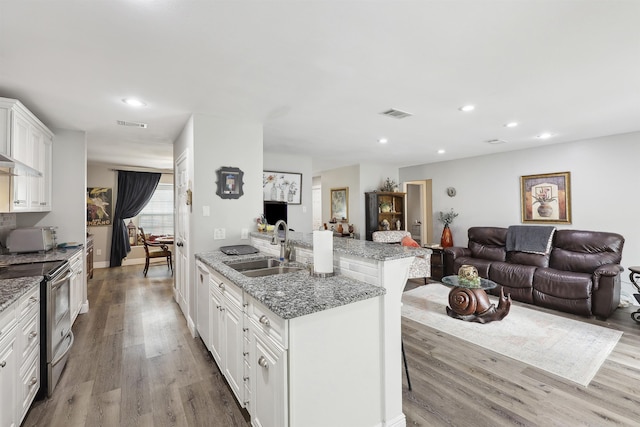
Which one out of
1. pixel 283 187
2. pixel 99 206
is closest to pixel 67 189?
pixel 283 187

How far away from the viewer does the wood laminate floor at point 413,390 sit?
1917 millimetres

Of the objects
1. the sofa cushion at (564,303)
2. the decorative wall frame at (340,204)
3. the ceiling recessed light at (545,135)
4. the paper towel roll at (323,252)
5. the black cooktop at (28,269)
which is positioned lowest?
the sofa cushion at (564,303)

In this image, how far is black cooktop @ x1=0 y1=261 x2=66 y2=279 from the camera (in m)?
2.19

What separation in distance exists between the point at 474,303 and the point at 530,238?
6.52 ft

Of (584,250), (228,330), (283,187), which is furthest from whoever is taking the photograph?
(283,187)

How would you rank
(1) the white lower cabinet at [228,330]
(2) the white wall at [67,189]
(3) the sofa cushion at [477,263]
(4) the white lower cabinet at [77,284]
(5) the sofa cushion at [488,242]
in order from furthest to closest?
(5) the sofa cushion at [488,242], (3) the sofa cushion at [477,263], (2) the white wall at [67,189], (4) the white lower cabinet at [77,284], (1) the white lower cabinet at [228,330]

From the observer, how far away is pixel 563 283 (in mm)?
3725

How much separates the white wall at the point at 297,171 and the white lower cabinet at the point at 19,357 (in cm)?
374

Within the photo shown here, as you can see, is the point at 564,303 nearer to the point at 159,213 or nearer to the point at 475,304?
the point at 475,304

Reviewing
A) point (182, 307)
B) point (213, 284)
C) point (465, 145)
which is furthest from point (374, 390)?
point (465, 145)

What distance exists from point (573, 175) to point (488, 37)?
4124 millimetres

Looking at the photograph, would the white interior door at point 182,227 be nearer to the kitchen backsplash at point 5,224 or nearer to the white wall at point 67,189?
the white wall at point 67,189

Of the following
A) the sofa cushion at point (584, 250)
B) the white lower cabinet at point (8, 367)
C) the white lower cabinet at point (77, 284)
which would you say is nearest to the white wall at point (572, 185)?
the sofa cushion at point (584, 250)

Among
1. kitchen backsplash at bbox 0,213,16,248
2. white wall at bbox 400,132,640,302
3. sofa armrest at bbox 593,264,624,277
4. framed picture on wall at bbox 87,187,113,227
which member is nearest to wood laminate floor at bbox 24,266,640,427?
sofa armrest at bbox 593,264,624,277
